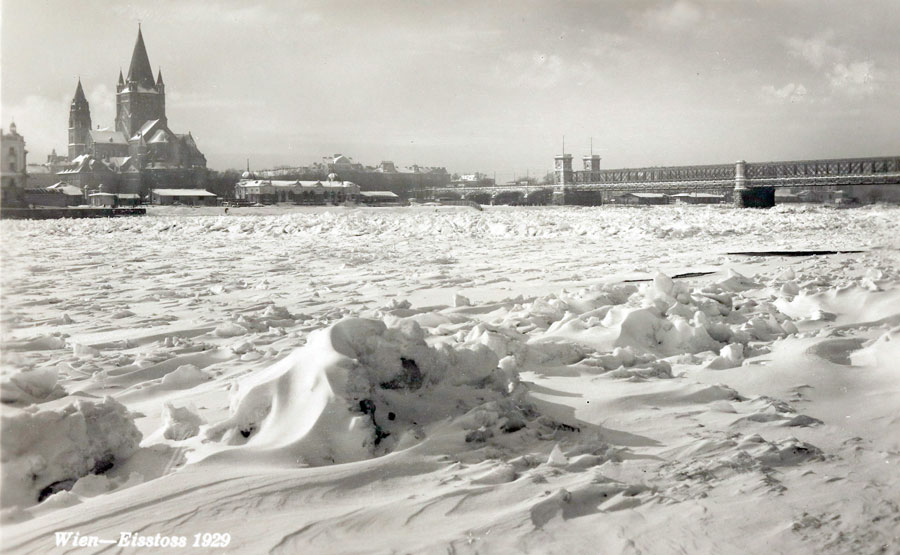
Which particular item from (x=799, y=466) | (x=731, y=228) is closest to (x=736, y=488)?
(x=799, y=466)

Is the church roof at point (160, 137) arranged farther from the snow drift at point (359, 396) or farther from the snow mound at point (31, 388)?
the snow drift at point (359, 396)

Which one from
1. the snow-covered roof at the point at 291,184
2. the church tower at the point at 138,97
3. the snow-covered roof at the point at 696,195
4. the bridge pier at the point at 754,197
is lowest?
the bridge pier at the point at 754,197

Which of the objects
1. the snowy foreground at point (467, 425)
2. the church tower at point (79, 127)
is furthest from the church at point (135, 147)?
the snowy foreground at point (467, 425)

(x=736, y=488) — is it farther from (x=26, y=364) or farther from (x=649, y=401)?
(x=26, y=364)

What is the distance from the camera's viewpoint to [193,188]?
8800 cm

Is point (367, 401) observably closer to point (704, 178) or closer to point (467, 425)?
point (467, 425)

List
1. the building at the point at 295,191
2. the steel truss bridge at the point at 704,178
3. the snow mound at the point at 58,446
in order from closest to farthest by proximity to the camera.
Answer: the snow mound at the point at 58,446
the steel truss bridge at the point at 704,178
the building at the point at 295,191

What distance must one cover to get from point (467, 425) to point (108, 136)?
98.7 metres

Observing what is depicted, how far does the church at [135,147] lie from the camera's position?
83562mm

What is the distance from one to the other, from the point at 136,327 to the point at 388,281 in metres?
3.61

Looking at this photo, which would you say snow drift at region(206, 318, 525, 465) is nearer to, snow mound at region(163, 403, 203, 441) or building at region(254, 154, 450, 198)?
snow mound at region(163, 403, 203, 441)

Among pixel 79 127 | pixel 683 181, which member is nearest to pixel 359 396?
pixel 683 181

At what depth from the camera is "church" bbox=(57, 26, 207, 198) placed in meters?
83.6

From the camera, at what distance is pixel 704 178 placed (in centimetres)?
5819
